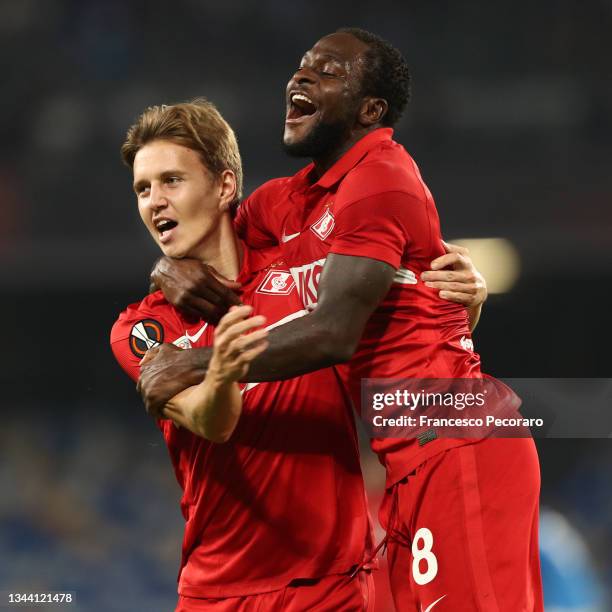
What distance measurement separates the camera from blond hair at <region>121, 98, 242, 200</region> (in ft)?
6.83

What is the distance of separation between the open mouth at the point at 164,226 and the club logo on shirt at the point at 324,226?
0.31 m

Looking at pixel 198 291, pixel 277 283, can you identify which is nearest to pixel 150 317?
pixel 198 291

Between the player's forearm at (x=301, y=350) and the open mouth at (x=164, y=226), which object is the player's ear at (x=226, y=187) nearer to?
the open mouth at (x=164, y=226)

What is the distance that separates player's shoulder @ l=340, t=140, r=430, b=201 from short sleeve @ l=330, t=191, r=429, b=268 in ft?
0.05

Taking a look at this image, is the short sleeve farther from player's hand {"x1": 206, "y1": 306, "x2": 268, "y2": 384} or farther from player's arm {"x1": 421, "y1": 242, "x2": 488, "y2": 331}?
player's hand {"x1": 206, "y1": 306, "x2": 268, "y2": 384}

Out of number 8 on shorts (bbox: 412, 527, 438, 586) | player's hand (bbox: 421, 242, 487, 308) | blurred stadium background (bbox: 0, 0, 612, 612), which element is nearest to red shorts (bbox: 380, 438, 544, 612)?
number 8 on shorts (bbox: 412, 527, 438, 586)

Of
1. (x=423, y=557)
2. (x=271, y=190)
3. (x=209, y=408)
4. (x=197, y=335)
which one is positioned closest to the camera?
(x=209, y=408)

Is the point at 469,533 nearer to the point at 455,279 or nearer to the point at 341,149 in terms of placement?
the point at 455,279

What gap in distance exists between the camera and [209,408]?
64.2 inches

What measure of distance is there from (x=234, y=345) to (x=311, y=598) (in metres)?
0.65

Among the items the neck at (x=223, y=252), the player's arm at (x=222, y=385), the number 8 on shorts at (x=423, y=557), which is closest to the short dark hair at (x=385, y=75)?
the neck at (x=223, y=252)

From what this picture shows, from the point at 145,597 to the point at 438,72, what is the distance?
2.64 m

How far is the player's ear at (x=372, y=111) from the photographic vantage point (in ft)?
6.92

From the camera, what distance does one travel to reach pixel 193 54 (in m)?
4.36
